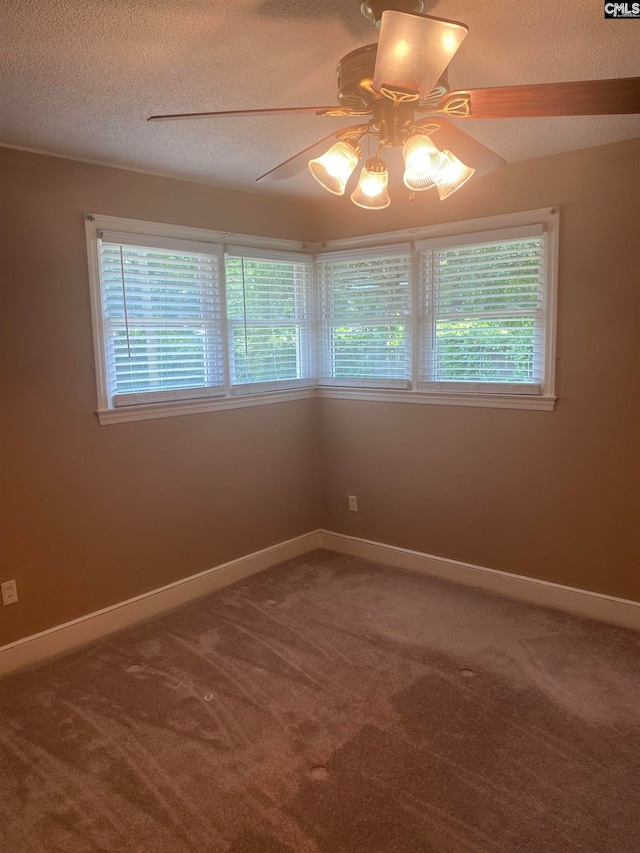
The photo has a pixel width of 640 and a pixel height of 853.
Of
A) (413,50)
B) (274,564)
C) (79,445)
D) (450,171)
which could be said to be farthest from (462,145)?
(274,564)

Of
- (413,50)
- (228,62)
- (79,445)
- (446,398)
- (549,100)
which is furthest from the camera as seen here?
(446,398)

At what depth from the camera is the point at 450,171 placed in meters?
1.76

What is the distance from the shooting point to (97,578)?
308 cm

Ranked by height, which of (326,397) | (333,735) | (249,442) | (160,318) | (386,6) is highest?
(386,6)

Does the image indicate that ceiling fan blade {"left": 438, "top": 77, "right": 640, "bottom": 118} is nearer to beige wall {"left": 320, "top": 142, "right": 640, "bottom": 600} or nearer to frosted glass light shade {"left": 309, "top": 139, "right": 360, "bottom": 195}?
frosted glass light shade {"left": 309, "top": 139, "right": 360, "bottom": 195}

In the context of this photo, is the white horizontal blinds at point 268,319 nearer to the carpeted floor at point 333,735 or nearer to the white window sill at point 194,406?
the white window sill at point 194,406

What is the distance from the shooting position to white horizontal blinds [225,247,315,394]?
3680mm

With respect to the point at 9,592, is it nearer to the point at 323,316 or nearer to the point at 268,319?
the point at 268,319

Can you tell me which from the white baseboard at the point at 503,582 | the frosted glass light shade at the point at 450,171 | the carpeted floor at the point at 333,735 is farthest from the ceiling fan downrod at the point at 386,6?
the white baseboard at the point at 503,582

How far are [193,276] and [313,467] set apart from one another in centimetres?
163

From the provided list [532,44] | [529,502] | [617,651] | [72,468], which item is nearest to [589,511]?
[529,502]

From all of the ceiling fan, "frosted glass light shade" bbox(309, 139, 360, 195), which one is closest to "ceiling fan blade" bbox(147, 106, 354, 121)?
the ceiling fan

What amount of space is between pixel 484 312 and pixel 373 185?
1.66 m

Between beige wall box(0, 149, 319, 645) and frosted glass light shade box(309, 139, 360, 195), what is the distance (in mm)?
1627
